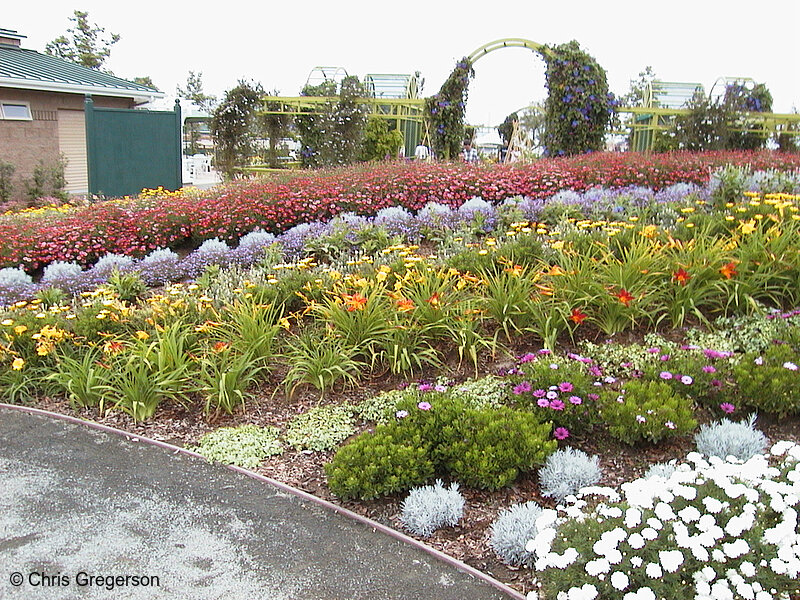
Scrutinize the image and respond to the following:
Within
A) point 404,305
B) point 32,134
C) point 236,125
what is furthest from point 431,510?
point 32,134

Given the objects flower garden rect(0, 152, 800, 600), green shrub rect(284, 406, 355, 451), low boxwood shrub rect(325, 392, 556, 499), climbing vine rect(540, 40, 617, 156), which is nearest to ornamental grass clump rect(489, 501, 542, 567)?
flower garden rect(0, 152, 800, 600)

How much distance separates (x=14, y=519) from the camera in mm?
3066

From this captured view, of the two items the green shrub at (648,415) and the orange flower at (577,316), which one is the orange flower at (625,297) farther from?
the green shrub at (648,415)

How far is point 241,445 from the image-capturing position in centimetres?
371

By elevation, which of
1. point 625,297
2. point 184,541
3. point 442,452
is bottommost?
point 184,541

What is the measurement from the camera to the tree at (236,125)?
16953mm

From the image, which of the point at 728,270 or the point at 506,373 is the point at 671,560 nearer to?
the point at 506,373

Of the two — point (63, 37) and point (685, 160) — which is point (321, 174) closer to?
point (685, 160)

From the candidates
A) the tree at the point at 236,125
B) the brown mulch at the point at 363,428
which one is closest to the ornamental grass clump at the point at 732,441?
the brown mulch at the point at 363,428

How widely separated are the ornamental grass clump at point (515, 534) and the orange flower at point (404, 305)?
1.86m

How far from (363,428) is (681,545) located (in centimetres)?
201

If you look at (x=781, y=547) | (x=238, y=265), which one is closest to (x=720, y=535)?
(x=781, y=547)

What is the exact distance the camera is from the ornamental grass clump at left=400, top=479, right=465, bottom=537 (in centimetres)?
295

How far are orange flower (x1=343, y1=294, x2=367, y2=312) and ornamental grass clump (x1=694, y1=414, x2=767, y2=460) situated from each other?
2180 millimetres
